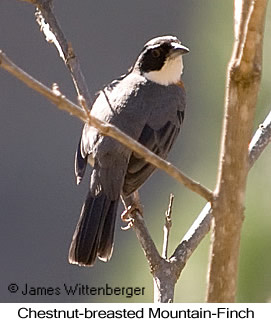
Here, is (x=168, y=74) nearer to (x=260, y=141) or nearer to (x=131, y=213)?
(x=131, y=213)

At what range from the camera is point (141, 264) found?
20.3 feet

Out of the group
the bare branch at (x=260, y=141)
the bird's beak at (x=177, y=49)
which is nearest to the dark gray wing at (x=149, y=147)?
the bird's beak at (x=177, y=49)

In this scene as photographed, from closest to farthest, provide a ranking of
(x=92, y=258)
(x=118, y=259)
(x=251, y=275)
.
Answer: (x=92, y=258) < (x=251, y=275) < (x=118, y=259)

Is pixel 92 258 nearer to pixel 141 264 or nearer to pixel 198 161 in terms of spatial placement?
pixel 141 264

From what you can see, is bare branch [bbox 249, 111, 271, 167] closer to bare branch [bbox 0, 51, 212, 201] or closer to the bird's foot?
the bird's foot

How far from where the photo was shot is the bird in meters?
3.52

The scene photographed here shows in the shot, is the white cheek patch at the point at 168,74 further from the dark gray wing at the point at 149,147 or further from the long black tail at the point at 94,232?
the long black tail at the point at 94,232

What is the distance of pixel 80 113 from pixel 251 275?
351 cm

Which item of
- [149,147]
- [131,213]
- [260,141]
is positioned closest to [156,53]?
[149,147]

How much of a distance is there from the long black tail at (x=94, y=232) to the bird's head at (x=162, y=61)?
0.91 metres

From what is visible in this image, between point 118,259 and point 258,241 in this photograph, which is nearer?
point 258,241

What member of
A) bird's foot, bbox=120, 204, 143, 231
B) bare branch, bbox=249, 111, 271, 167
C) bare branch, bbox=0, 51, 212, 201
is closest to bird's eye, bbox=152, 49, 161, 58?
bird's foot, bbox=120, 204, 143, 231

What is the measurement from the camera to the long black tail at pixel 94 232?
3.42m

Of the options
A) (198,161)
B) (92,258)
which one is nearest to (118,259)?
(198,161)
